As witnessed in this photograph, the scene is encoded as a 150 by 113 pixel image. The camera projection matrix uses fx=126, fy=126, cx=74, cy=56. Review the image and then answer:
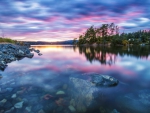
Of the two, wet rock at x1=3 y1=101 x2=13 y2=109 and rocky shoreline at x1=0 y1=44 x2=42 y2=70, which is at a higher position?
rocky shoreline at x1=0 y1=44 x2=42 y2=70

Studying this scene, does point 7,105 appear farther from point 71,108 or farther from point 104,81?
point 104,81

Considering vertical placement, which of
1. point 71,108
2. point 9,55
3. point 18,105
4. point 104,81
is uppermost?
point 9,55

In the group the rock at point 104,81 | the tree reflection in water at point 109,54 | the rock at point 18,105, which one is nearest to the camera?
the rock at point 18,105

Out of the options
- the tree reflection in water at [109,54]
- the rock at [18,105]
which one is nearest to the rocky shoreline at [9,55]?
the rock at [18,105]

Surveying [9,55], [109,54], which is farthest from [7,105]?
[109,54]

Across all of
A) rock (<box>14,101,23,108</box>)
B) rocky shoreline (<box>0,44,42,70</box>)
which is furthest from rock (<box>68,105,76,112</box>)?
rocky shoreline (<box>0,44,42,70</box>)

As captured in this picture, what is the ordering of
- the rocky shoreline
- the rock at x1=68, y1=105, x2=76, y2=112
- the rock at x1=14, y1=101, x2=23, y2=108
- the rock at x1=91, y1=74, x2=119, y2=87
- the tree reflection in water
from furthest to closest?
the tree reflection in water < the rocky shoreline < the rock at x1=91, y1=74, x2=119, y2=87 < the rock at x1=14, y1=101, x2=23, y2=108 < the rock at x1=68, y1=105, x2=76, y2=112

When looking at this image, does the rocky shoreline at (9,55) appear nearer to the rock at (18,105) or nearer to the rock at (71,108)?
the rock at (18,105)

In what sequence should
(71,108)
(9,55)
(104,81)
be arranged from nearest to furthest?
1. (71,108)
2. (104,81)
3. (9,55)

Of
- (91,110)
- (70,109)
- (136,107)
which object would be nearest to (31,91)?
(70,109)

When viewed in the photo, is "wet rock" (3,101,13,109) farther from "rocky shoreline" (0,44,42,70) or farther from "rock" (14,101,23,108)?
"rocky shoreline" (0,44,42,70)

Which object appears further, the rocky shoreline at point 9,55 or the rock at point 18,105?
the rocky shoreline at point 9,55

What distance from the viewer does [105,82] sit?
8.27 metres

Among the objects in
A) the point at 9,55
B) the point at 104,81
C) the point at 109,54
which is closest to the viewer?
the point at 104,81
